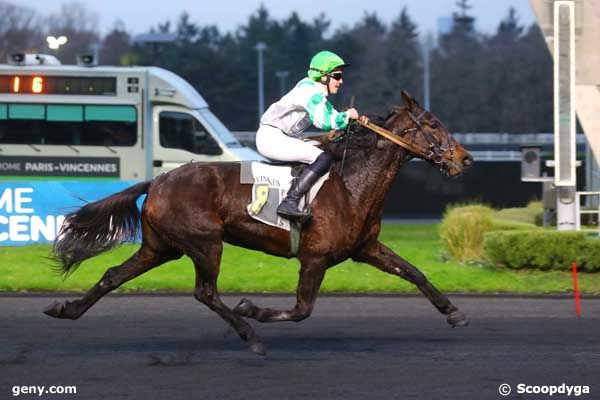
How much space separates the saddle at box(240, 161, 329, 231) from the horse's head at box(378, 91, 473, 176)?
0.74 m

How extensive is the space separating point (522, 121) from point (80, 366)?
215 ft

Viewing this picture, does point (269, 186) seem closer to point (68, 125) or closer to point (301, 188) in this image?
point (301, 188)

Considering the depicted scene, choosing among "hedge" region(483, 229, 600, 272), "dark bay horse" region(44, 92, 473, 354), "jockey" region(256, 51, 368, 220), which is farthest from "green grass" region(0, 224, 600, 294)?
"jockey" region(256, 51, 368, 220)

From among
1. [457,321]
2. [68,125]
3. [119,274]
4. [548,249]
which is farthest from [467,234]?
[68,125]

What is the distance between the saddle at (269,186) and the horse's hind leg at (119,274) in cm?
83

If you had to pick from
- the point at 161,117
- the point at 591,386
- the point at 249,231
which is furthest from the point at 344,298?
the point at 161,117

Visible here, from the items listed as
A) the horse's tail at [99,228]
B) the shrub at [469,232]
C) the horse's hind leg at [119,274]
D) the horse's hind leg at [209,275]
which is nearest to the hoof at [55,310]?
the horse's hind leg at [119,274]

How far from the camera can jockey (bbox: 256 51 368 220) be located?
905cm

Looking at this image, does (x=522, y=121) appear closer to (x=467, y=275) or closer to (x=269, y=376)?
(x=467, y=275)

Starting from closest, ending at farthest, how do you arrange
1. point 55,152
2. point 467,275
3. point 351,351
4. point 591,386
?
point 591,386 → point 351,351 → point 467,275 → point 55,152

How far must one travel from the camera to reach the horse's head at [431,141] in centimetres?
946

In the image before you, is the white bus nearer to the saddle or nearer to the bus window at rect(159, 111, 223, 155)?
the bus window at rect(159, 111, 223, 155)

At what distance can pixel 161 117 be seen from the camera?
2455cm

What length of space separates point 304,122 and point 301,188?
68 centimetres
